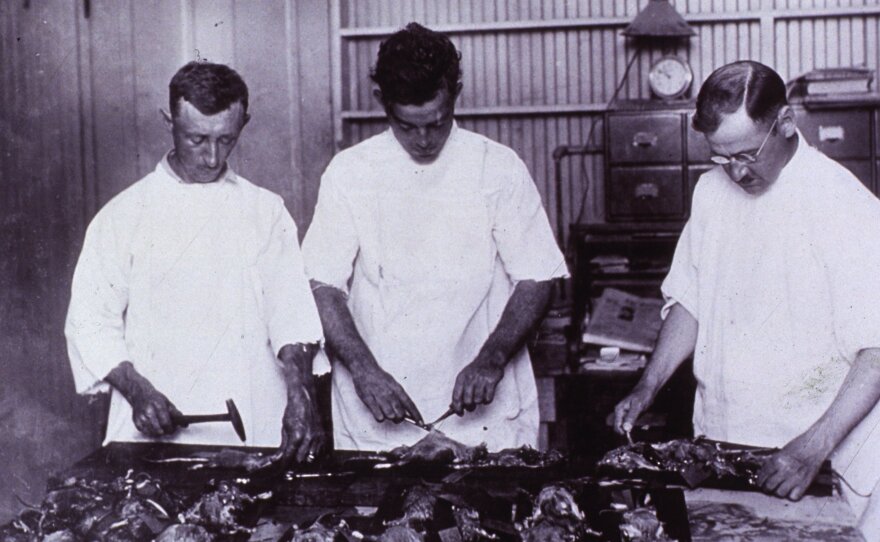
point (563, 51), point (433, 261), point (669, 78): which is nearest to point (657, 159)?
point (669, 78)

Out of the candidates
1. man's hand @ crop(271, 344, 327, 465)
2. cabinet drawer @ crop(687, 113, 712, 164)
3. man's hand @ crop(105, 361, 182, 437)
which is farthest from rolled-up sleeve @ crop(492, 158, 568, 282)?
cabinet drawer @ crop(687, 113, 712, 164)

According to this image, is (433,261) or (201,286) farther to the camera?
(433,261)

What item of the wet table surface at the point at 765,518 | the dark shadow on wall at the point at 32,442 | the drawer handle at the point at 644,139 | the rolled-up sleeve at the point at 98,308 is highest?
the drawer handle at the point at 644,139

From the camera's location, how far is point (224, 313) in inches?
125

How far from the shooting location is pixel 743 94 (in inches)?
102

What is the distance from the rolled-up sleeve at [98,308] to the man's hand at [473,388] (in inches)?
38.6

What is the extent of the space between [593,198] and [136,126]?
320cm

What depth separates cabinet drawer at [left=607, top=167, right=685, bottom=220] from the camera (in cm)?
564

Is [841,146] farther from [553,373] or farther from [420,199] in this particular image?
[420,199]

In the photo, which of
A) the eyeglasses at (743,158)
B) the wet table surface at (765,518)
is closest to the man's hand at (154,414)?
the wet table surface at (765,518)

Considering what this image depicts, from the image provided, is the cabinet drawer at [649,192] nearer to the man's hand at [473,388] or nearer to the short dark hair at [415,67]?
the short dark hair at [415,67]

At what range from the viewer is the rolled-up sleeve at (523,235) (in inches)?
131

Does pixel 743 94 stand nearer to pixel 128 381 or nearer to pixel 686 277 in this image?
pixel 686 277

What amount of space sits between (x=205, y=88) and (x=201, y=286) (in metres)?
0.62
